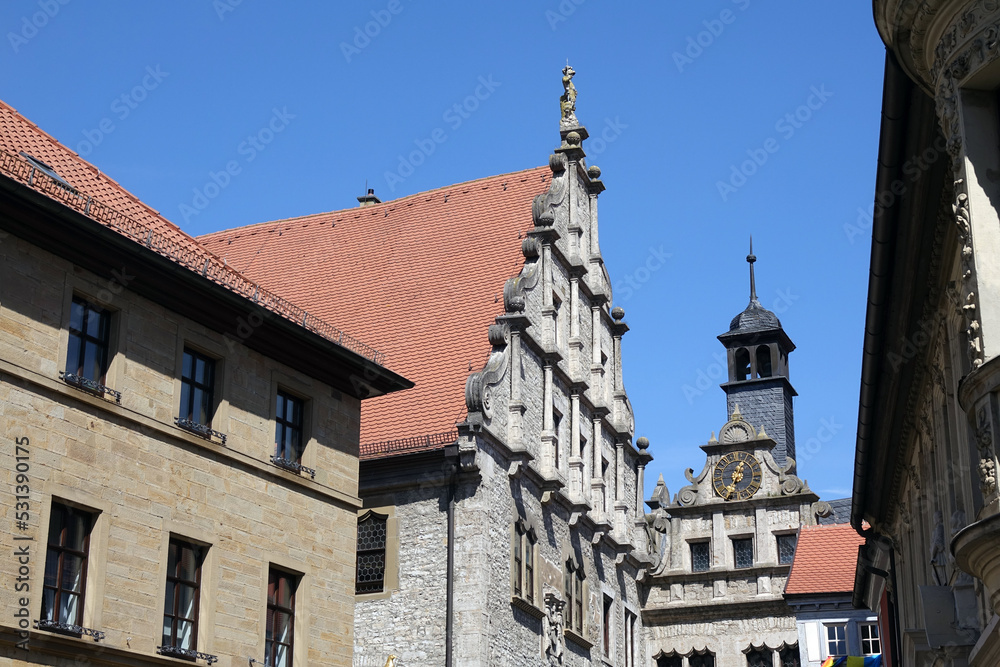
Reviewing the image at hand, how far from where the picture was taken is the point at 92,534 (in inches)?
587

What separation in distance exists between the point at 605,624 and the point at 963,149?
71.2 ft

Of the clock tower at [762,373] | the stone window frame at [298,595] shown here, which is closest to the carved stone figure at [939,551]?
the stone window frame at [298,595]

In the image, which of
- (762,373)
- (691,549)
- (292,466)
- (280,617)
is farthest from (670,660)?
(292,466)

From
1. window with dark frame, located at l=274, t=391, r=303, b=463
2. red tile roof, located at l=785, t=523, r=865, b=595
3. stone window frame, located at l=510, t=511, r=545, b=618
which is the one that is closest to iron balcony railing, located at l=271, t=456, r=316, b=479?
window with dark frame, located at l=274, t=391, r=303, b=463

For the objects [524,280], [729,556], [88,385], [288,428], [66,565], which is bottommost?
[66,565]

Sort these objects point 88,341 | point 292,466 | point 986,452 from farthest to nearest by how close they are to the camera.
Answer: point 292,466 → point 88,341 → point 986,452

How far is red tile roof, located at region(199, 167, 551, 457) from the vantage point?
25.4 m

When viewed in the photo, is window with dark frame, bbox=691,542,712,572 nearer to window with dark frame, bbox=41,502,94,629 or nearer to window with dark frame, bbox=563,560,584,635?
window with dark frame, bbox=563,560,584,635

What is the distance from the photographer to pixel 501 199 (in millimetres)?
30297

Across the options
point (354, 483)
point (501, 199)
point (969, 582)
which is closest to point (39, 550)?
point (354, 483)

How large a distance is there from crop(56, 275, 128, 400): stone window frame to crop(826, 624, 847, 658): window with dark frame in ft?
69.6

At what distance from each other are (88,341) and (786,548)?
23.5 metres

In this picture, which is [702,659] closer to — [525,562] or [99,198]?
[525,562]


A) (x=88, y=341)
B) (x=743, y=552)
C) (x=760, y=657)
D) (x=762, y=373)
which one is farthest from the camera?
(x=762, y=373)
